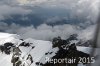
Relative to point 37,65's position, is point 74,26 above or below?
above

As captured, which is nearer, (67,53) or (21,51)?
(67,53)

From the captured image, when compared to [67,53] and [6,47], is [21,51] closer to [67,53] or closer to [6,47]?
[6,47]

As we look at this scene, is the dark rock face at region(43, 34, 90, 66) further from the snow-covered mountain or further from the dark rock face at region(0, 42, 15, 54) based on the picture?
the dark rock face at region(0, 42, 15, 54)

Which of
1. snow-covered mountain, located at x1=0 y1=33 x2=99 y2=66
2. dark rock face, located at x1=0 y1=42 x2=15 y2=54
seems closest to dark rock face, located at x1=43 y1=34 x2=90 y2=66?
snow-covered mountain, located at x1=0 y1=33 x2=99 y2=66

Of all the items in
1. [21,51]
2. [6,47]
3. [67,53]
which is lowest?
[6,47]

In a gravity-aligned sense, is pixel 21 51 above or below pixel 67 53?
below

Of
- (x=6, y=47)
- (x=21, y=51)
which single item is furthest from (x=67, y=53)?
(x=6, y=47)

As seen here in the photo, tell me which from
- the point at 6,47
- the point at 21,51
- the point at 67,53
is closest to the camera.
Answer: the point at 67,53

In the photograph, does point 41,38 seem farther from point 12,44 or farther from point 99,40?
point 99,40

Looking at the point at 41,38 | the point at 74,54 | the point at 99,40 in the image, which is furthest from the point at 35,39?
the point at 99,40
